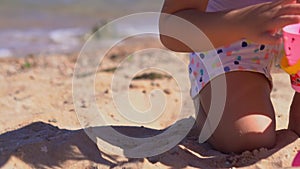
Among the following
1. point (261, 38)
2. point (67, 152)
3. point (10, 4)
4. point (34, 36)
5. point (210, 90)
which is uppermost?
point (10, 4)

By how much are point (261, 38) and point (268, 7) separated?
0.09 metres

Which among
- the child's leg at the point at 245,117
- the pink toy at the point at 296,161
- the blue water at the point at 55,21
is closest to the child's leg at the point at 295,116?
the child's leg at the point at 245,117

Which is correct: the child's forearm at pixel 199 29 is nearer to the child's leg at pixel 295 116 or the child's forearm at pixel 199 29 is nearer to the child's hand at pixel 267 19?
the child's hand at pixel 267 19

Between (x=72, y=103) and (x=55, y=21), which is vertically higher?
(x=55, y=21)

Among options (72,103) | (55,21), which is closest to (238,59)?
(72,103)

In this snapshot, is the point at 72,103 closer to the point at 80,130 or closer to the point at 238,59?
the point at 80,130

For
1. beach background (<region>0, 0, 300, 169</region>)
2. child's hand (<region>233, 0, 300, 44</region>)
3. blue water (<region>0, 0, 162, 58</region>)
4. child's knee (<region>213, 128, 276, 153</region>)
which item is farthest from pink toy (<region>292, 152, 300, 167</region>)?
blue water (<region>0, 0, 162, 58</region>)

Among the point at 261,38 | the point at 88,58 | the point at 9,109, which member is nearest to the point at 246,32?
the point at 261,38

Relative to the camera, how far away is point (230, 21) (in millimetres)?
1809

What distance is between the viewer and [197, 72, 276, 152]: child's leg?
2.05 meters

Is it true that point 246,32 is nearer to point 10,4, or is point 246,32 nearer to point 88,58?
point 88,58

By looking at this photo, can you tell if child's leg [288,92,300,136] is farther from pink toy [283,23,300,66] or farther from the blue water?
the blue water

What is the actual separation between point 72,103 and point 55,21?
10.4 ft

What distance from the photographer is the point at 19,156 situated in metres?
1.90
